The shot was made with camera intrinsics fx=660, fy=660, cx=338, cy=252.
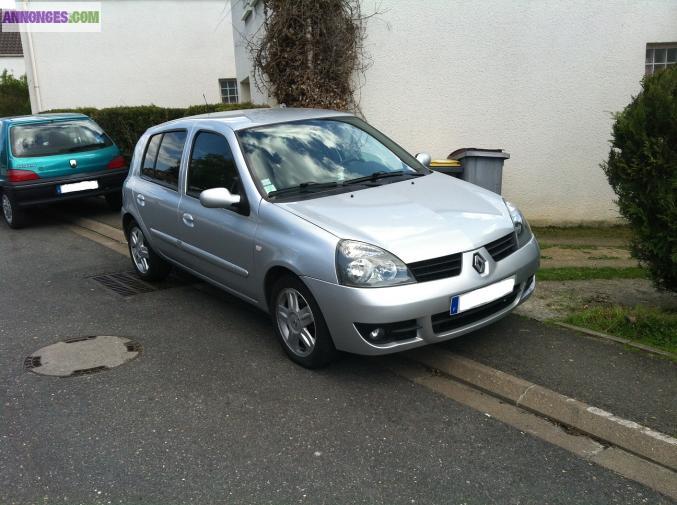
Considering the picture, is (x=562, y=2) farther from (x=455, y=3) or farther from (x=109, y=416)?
(x=109, y=416)

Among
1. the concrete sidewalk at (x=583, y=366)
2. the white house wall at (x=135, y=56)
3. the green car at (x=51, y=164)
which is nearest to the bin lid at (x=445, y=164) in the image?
the concrete sidewalk at (x=583, y=366)

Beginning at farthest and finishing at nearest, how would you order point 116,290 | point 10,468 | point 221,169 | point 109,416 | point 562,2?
point 562,2 < point 116,290 < point 221,169 < point 109,416 < point 10,468

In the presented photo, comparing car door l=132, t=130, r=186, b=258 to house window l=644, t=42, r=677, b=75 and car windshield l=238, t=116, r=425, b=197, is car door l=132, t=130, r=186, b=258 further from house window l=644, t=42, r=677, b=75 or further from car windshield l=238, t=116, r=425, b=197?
house window l=644, t=42, r=677, b=75

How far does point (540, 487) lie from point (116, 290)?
4.79 m

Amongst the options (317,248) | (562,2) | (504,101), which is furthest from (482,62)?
(317,248)

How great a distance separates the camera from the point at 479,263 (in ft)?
13.7

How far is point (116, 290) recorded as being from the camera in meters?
6.64

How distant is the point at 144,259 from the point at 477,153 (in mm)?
4366

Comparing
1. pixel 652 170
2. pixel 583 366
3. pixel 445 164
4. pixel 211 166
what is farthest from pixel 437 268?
pixel 445 164

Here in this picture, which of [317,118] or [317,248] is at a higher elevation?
[317,118]

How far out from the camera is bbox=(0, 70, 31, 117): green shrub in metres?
35.3

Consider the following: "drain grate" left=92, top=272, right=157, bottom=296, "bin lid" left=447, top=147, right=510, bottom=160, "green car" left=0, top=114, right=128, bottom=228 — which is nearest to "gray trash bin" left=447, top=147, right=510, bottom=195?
"bin lid" left=447, top=147, right=510, bottom=160

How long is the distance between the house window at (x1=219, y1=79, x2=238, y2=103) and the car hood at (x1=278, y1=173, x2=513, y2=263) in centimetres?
1896

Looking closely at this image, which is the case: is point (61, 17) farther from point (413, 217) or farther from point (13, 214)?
point (413, 217)
